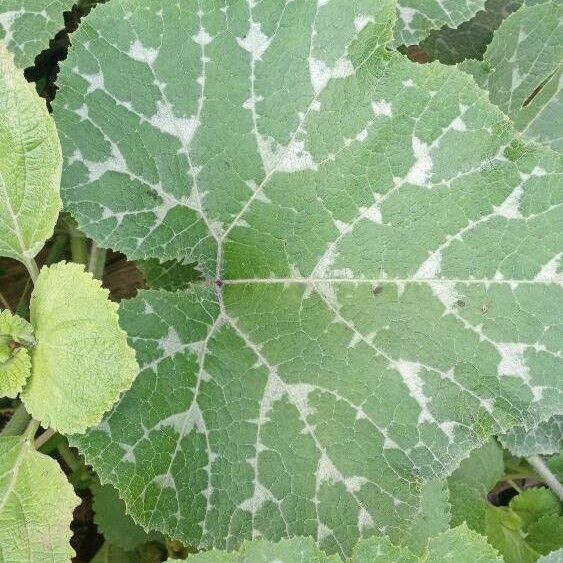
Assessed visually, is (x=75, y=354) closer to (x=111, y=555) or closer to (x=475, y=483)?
(x=111, y=555)

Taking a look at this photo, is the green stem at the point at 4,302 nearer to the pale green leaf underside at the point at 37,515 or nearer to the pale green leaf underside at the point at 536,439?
the pale green leaf underside at the point at 37,515

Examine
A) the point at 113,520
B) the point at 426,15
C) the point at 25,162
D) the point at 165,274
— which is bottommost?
the point at 113,520

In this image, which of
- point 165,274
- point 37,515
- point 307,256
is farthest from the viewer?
point 165,274

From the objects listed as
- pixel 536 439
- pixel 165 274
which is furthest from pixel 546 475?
pixel 165 274

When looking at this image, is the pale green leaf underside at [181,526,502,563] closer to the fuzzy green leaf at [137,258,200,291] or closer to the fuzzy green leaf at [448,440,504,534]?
the fuzzy green leaf at [448,440,504,534]

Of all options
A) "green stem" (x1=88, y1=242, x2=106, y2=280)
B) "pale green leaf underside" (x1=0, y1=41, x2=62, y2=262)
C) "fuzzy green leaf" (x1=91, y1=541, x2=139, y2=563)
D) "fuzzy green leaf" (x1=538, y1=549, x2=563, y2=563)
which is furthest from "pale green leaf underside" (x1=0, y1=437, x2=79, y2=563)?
"fuzzy green leaf" (x1=538, y1=549, x2=563, y2=563)

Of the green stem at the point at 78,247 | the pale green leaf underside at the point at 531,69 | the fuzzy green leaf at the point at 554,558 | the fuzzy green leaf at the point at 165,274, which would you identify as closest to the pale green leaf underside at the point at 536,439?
the fuzzy green leaf at the point at 554,558
